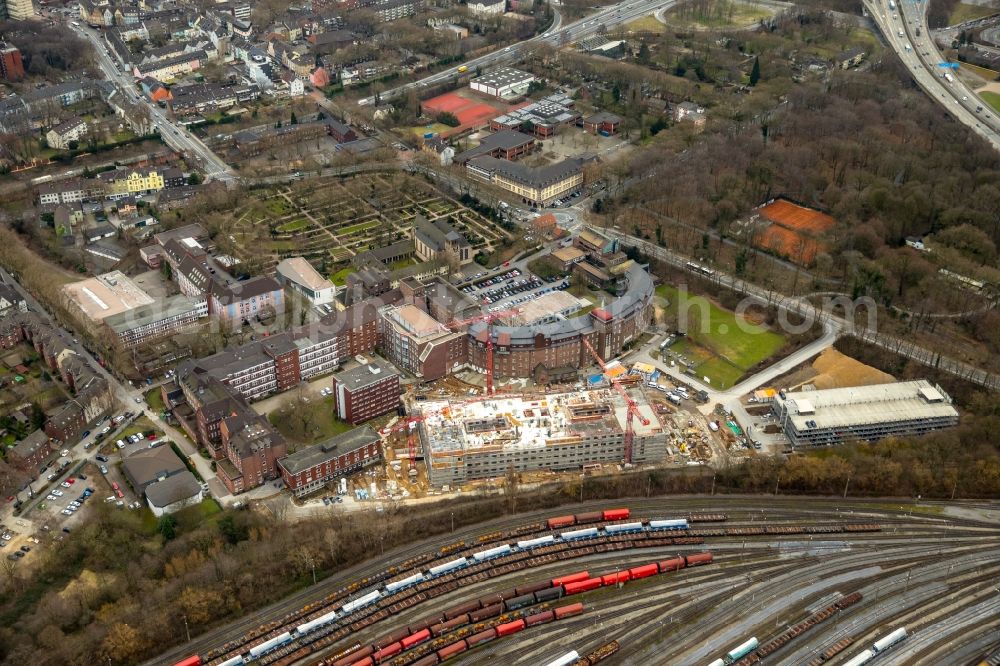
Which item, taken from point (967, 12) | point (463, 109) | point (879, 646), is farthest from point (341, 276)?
point (967, 12)

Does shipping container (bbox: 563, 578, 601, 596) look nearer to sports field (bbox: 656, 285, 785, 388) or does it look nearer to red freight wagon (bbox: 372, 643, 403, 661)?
red freight wagon (bbox: 372, 643, 403, 661)

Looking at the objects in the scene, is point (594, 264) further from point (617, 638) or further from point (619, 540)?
point (617, 638)

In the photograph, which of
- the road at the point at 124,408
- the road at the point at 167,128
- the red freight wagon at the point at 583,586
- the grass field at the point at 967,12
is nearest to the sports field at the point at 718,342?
the red freight wagon at the point at 583,586

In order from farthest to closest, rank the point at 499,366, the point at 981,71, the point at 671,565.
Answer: the point at 981,71
the point at 499,366
the point at 671,565

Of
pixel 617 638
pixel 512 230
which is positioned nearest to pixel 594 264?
pixel 512 230

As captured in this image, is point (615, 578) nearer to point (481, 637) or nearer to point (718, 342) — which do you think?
point (481, 637)

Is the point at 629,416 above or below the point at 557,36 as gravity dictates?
below
